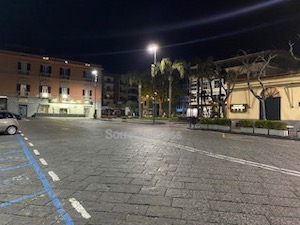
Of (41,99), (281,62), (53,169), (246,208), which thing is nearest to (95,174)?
(53,169)

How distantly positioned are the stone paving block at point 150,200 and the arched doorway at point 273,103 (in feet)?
84.3

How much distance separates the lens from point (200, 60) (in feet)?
118

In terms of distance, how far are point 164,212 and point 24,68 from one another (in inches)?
2258

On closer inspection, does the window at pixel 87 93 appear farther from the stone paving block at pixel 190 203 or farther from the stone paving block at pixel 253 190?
the stone paving block at pixel 190 203

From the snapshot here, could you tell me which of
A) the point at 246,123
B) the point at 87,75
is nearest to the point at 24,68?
the point at 87,75

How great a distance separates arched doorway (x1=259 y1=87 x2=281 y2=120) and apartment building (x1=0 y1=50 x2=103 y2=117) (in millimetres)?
34717

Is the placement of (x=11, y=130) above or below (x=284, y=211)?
above

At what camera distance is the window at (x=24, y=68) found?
53844 mm

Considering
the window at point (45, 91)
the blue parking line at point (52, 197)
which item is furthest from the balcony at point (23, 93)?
the blue parking line at point (52, 197)

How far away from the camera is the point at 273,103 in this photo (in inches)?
1096

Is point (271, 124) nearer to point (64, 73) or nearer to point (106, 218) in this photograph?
point (106, 218)

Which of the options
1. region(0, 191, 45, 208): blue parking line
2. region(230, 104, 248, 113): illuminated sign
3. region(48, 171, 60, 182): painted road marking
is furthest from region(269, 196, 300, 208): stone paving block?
region(230, 104, 248, 113): illuminated sign

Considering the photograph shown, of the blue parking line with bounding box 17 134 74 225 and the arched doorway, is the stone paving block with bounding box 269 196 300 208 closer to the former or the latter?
the blue parking line with bounding box 17 134 74 225

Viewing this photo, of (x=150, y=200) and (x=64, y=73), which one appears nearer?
(x=150, y=200)
